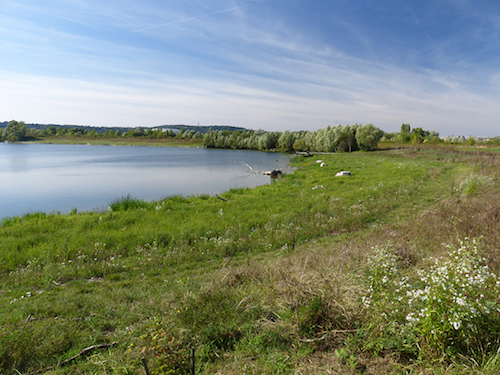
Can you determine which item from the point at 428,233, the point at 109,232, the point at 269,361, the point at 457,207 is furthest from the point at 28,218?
the point at 457,207

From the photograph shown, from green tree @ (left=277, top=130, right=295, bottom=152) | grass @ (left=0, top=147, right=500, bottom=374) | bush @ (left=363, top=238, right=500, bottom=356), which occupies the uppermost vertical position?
green tree @ (left=277, top=130, right=295, bottom=152)

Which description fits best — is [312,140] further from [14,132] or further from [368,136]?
[14,132]

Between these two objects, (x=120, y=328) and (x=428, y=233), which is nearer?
(x=120, y=328)

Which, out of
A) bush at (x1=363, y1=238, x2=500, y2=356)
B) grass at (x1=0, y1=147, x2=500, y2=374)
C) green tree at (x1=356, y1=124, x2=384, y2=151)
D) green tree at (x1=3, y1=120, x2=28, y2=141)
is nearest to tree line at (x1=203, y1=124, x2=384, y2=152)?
green tree at (x1=356, y1=124, x2=384, y2=151)

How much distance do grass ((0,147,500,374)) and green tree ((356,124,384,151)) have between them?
66221 mm

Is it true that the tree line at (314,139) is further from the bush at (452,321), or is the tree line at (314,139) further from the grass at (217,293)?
the bush at (452,321)

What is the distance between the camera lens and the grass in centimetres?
355

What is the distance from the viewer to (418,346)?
3.19 meters

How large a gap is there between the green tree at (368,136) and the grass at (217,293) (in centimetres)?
6622

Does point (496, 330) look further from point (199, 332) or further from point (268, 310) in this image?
point (199, 332)

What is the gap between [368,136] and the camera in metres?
73.5

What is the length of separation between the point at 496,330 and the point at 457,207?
32.2 ft

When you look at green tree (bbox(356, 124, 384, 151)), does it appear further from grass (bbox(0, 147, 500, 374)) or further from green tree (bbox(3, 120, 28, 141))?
green tree (bbox(3, 120, 28, 141))

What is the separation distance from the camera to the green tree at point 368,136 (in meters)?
73.8
